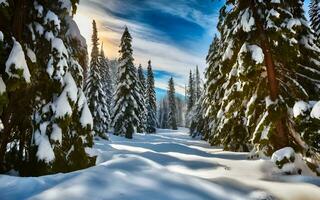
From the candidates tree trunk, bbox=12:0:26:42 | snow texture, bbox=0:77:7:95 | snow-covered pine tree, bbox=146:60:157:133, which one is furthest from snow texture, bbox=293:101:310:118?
snow-covered pine tree, bbox=146:60:157:133

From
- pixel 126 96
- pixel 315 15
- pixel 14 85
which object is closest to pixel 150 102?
pixel 126 96

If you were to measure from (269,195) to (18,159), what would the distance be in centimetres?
675

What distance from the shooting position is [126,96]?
43.6 metres

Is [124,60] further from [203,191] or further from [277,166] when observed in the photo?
[203,191]

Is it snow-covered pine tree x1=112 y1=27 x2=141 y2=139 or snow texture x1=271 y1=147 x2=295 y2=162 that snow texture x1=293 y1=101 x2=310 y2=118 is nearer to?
snow texture x1=271 y1=147 x2=295 y2=162

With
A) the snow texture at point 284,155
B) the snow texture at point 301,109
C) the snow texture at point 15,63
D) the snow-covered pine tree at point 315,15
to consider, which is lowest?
the snow texture at point 284,155

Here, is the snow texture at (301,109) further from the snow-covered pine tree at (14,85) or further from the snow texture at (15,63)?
the snow texture at (15,63)

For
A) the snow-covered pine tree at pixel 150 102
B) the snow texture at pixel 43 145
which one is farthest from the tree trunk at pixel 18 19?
the snow-covered pine tree at pixel 150 102

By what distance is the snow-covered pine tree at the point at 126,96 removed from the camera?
42.7 meters

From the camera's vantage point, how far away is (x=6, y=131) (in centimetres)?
954

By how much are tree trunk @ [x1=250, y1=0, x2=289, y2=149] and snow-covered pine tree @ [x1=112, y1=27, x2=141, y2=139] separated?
30.7 metres

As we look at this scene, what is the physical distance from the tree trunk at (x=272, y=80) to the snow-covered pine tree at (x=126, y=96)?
3066 cm

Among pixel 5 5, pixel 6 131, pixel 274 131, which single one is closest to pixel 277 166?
pixel 274 131

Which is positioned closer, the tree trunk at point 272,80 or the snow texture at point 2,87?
the snow texture at point 2,87
